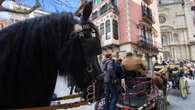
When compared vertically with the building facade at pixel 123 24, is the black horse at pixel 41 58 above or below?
below

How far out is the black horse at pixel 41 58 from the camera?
203cm

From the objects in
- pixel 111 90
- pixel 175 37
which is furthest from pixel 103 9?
pixel 175 37

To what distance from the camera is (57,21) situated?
2148 millimetres

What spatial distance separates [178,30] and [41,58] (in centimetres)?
6094

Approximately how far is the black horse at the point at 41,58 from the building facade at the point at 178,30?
57047mm

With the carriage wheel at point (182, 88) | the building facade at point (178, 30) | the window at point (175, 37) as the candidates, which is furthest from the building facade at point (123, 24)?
the window at point (175, 37)

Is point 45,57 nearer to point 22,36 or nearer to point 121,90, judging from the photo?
point 22,36

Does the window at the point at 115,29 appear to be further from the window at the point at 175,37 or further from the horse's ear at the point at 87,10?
the window at the point at 175,37

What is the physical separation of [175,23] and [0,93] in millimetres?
61640

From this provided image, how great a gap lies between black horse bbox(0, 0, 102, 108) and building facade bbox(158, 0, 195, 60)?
5705 cm

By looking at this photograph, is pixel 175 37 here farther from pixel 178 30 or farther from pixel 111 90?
pixel 111 90

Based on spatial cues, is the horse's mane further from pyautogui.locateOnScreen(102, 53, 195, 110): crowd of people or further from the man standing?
the man standing

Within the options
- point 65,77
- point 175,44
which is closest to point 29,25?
point 65,77

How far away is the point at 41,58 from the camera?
6.88 feet
